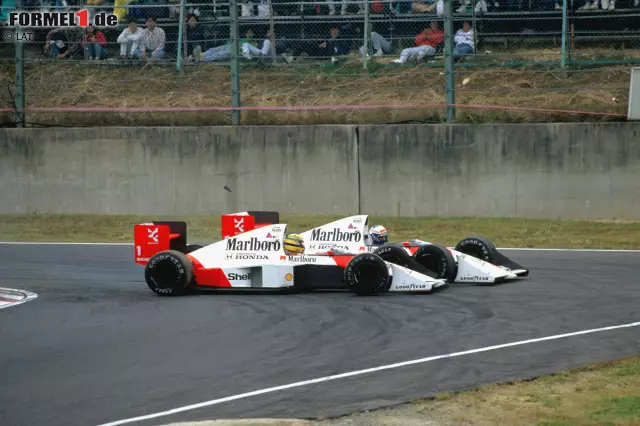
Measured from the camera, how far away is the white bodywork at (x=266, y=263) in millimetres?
13391

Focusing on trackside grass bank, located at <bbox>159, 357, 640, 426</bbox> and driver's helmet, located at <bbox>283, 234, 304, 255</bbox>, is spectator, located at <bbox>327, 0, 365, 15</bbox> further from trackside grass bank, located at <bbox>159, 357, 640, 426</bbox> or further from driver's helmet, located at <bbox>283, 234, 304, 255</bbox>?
trackside grass bank, located at <bbox>159, 357, 640, 426</bbox>

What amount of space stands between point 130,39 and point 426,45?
590 centimetres

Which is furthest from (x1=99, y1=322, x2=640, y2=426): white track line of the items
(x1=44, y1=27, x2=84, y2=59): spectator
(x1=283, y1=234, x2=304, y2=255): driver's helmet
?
(x1=44, y1=27, x2=84, y2=59): spectator

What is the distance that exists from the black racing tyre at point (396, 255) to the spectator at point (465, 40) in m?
7.85

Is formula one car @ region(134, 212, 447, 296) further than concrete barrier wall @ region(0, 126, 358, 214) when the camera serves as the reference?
No

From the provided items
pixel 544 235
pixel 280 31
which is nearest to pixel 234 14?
pixel 280 31

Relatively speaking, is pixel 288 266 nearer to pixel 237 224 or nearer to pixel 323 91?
pixel 237 224

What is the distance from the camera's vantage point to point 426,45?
69.5 feet

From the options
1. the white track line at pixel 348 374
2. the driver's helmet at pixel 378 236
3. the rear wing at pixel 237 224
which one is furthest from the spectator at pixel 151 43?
the white track line at pixel 348 374

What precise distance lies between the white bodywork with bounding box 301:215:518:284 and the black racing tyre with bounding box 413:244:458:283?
0.50ft

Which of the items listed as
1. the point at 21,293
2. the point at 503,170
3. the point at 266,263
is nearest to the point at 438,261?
the point at 266,263

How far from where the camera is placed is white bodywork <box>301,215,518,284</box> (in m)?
14.0

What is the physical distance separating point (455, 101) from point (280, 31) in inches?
142

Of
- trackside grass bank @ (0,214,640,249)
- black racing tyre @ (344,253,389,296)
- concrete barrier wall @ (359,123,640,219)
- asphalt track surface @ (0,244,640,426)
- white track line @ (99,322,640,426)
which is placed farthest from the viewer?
concrete barrier wall @ (359,123,640,219)
